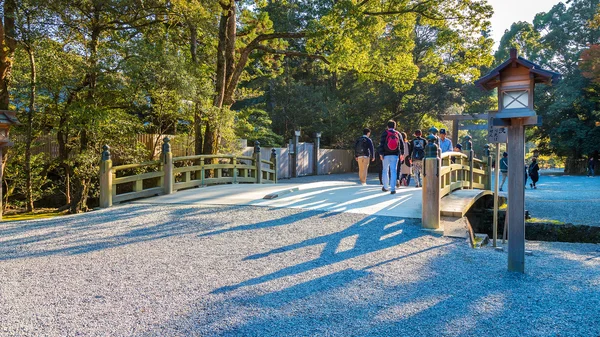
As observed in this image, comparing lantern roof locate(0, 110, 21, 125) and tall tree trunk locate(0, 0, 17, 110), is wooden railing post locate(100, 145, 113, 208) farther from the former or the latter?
tall tree trunk locate(0, 0, 17, 110)

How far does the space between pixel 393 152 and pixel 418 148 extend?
1.76 metres

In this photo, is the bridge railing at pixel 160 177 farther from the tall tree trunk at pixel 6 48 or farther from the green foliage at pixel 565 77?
the green foliage at pixel 565 77

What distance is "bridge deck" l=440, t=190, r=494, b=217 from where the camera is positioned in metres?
7.01

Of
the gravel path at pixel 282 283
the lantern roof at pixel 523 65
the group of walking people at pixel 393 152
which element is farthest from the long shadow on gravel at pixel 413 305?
the group of walking people at pixel 393 152

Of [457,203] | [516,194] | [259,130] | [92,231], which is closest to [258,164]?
[457,203]

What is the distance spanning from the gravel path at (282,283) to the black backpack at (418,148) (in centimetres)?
445

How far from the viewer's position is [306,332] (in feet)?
9.87

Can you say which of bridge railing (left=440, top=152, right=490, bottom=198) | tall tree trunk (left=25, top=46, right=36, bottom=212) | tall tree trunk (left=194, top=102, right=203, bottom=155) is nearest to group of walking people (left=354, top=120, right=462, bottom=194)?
bridge railing (left=440, top=152, right=490, bottom=198)

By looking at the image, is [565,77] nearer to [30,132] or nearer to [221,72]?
[221,72]

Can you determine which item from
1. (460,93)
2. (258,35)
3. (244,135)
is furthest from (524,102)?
(460,93)

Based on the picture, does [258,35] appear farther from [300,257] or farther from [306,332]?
[306,332]

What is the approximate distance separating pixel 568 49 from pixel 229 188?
110 feet

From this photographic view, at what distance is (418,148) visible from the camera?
1070 centimetres

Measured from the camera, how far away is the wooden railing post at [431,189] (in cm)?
622
